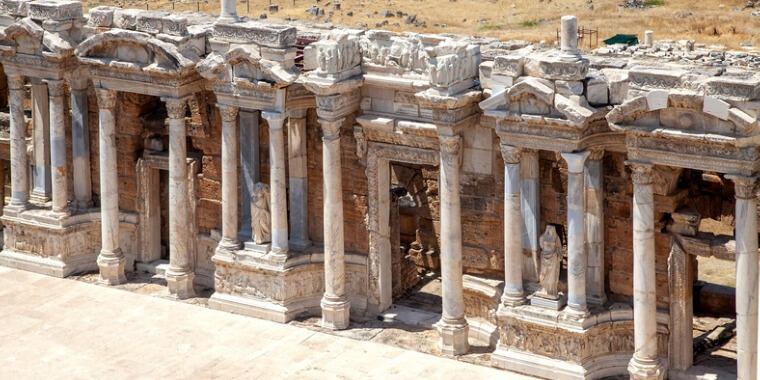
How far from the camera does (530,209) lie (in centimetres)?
2739

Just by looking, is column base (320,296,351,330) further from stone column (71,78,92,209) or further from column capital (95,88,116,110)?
stone column (71,78,92,209)

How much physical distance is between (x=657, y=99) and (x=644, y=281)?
131 inches

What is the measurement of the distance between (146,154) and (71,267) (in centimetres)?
307

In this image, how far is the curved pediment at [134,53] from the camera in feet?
99.2

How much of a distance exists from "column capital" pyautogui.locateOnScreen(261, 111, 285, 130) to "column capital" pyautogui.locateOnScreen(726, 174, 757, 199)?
9.39m

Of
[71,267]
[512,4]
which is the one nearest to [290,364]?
[71,267]

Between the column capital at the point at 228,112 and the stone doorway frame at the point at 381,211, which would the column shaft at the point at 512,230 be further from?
the column capital at the point at 228,112

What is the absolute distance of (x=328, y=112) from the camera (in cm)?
2856

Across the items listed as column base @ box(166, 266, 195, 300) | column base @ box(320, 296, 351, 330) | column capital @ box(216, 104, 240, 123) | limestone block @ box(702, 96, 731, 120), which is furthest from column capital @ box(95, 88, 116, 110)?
limestone block @ box(702, 96, 731, 120)

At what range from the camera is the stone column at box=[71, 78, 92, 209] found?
3294 centimetres

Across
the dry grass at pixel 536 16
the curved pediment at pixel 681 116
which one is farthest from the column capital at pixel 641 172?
the dry grass at pixel 536 16

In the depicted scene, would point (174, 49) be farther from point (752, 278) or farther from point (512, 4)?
point (512, 4)

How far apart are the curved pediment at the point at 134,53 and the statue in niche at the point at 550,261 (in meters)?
8.30

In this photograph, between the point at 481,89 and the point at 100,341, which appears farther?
the point at 100,341
